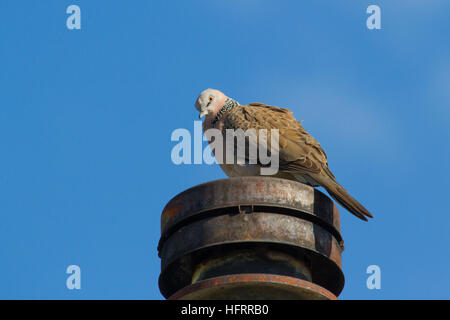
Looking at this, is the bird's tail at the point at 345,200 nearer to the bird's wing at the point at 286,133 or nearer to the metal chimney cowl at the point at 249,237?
the bird's wing at the point at 286,133

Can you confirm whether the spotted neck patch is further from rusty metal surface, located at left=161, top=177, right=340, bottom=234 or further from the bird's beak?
rusty metal surface, located at left=161, top=177, right=340, bottom=234

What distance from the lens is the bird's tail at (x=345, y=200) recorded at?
8.01m

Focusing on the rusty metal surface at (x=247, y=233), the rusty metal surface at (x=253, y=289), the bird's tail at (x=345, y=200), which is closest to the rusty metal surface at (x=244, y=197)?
the rusty metal surface at (x=247, y=233)

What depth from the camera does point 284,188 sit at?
22.4 ft

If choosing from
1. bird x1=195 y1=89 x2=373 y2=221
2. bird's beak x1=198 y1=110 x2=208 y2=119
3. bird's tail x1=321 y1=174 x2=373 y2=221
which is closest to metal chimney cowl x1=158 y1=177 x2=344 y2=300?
bird's tail x1=321 y1=174 x2=373 y2=221

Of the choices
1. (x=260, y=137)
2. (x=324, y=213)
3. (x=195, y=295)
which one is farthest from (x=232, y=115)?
(x=195, y=295)

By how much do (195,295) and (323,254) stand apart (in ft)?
3.87

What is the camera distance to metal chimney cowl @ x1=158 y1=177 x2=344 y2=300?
21.4 ft

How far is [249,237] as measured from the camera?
21.4ft

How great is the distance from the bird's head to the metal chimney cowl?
134 inches

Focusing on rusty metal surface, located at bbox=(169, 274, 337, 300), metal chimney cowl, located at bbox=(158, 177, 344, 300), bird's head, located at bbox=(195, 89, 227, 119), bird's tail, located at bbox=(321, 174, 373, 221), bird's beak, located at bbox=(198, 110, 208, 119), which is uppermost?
bird's head, located at bbox=(195, 89, 227, 119)

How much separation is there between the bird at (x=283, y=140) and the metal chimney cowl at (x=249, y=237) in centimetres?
127
